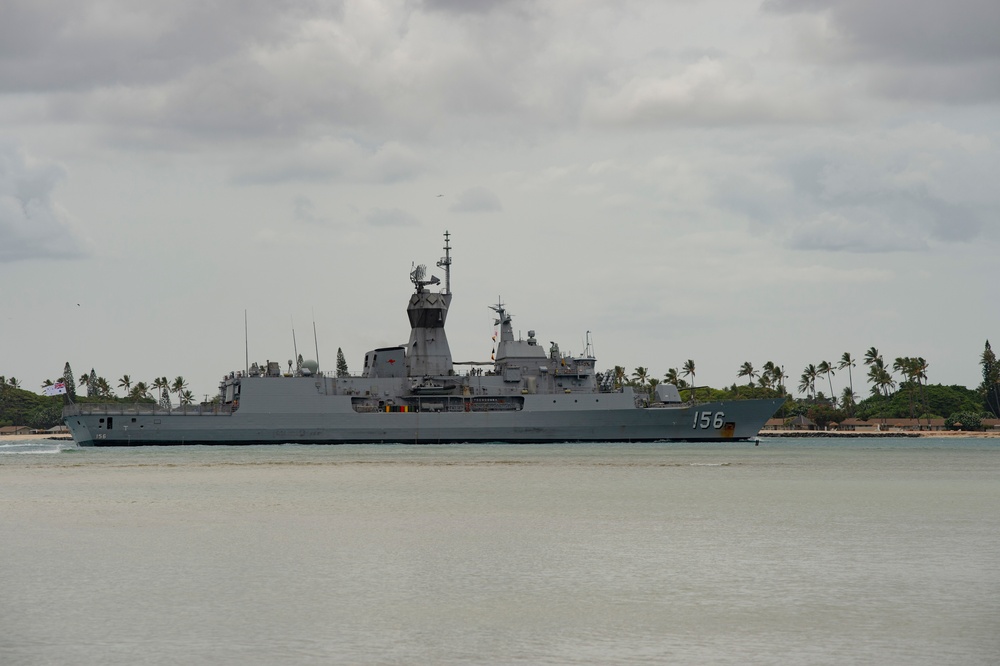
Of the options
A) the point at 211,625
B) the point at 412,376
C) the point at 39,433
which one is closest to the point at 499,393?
the point at 412,376

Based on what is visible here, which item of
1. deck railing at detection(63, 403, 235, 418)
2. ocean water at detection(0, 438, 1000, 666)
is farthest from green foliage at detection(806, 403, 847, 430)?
ocean water at detection(0, 438, 1000, 666)

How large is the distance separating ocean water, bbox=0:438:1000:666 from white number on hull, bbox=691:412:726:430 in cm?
2832

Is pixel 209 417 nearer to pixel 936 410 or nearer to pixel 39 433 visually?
pixel 39 433

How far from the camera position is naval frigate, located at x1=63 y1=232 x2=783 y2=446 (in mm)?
57281

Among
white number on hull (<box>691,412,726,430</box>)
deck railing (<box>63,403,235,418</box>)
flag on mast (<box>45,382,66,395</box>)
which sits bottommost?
white number on hull (<box>691,412,726,430</box>)

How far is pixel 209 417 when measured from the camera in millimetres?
57000

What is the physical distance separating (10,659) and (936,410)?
11976 centimetres

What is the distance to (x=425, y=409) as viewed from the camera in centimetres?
5941

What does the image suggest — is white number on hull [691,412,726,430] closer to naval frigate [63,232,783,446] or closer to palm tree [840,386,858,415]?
naval frigate [63,232,783,446]

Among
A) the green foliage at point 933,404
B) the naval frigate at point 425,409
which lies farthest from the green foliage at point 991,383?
the naval frigate at point 425,409

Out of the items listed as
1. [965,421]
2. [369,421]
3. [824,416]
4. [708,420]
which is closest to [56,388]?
[369,421]

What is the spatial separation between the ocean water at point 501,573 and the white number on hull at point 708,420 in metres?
28.3

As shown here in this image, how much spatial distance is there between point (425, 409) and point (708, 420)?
15.2m

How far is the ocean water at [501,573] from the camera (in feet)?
36.3
